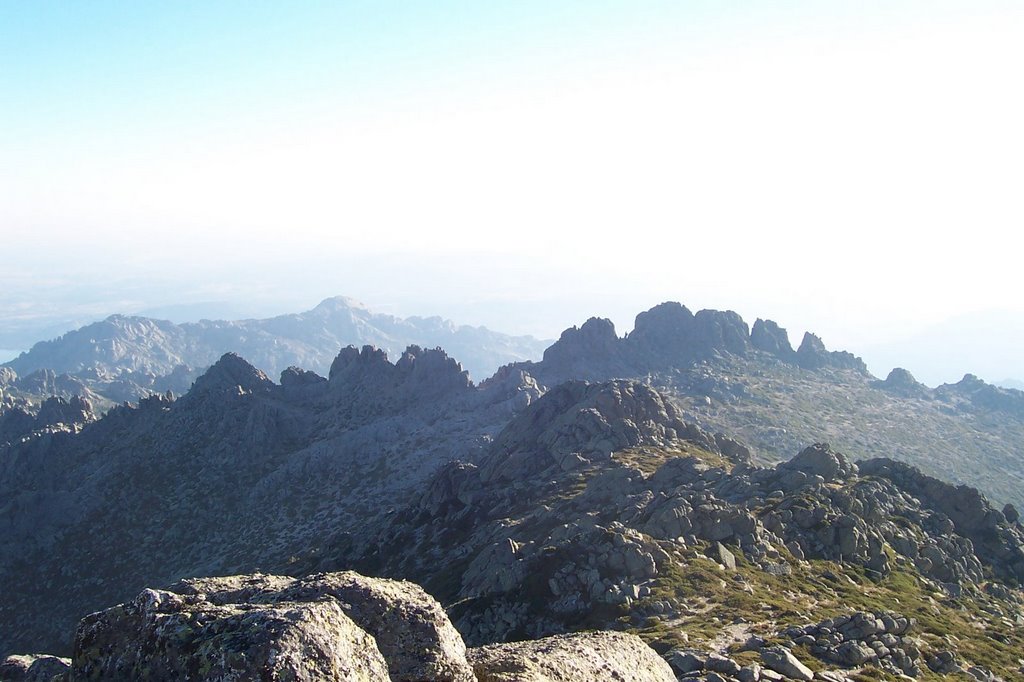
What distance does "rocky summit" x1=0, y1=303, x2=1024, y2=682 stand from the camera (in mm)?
17719

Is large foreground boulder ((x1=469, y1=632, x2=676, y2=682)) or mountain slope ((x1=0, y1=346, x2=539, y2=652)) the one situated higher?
large foreground boulder ((x1=469, y1=632, x2=676, y2=682))

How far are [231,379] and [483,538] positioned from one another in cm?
10650

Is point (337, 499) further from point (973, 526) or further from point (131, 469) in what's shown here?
point (973, 526)

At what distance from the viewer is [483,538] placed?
84875 millimetres

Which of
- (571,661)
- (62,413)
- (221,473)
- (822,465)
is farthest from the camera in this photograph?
(62,413)

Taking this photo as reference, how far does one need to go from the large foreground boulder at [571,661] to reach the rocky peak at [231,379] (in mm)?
148072

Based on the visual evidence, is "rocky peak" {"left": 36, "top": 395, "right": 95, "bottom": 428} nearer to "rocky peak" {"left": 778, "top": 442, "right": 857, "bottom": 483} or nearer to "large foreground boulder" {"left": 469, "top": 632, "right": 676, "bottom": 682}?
"rocky peak" {"left": 778, "top": 442, "right": 857, "bottom": 483}

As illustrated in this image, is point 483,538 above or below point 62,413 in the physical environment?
above

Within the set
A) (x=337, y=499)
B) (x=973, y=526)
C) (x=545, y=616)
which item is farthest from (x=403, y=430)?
(x=973, y=526)

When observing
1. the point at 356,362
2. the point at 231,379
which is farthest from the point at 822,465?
the point at 231,379

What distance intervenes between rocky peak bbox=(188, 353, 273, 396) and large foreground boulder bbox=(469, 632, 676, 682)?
486 ft

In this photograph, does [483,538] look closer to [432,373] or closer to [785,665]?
[785,665]

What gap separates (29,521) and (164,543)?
94.7 feet

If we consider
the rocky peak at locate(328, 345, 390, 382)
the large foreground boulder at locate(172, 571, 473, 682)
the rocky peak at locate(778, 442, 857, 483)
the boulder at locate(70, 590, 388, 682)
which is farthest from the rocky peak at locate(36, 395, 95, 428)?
the boulder at locate(70, 590, 388, 682)
